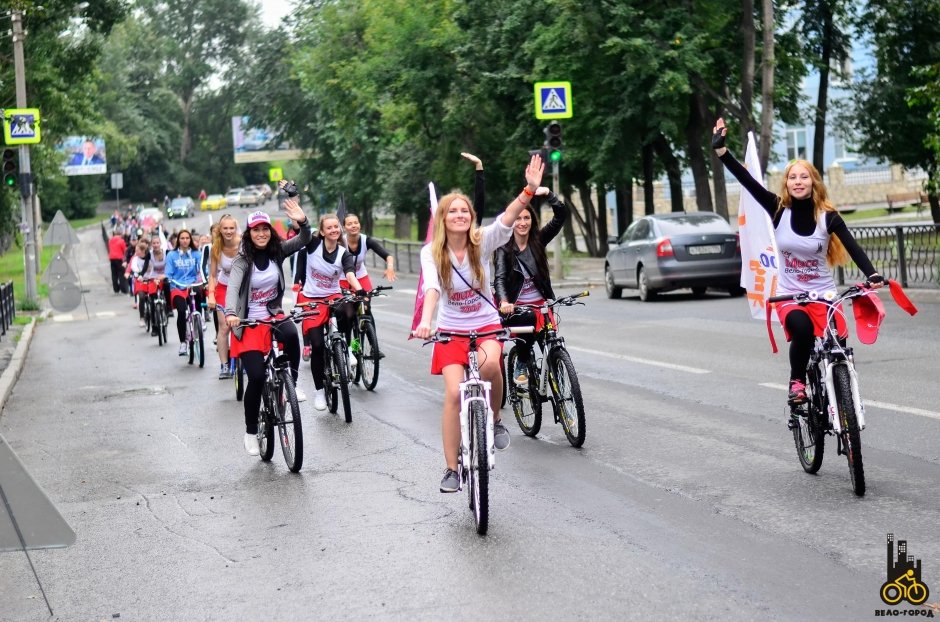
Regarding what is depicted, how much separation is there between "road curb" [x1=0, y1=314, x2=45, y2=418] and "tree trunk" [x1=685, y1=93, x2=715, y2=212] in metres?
15.5

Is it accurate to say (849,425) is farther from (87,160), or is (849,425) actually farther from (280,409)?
(87,160)

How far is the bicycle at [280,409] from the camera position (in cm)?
951

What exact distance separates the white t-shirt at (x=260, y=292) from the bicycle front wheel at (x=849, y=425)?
4.13m

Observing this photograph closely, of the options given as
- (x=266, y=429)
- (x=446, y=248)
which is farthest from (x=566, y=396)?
(x=446, y=248)

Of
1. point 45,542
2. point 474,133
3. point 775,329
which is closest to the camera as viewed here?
Answer: point 45,542

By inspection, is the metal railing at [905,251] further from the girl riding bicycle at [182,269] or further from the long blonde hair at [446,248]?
the long blonde hair at [446,248]

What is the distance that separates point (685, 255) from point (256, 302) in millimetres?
16013

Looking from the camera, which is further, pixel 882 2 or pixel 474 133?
pixel 474 133

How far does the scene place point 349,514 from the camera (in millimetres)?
7949

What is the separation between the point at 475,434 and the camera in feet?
23.7

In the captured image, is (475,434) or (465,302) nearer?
(475,434)

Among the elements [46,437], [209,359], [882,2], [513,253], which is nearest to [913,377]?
[513,253]

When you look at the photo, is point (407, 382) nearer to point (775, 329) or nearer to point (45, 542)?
point (775, 329)

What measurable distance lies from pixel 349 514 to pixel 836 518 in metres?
2.57
